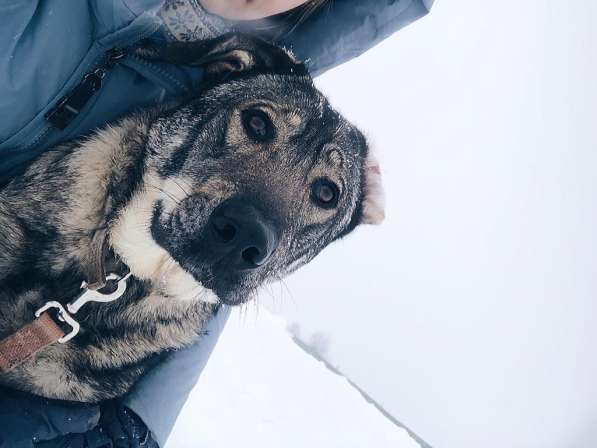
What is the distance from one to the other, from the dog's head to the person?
189 mm

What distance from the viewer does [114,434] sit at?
7.79 feet

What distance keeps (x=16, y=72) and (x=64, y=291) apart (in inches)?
37.1

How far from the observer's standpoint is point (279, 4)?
A: 6.75 ft

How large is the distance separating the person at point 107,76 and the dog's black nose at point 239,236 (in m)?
0.80

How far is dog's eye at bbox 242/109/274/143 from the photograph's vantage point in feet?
7.77

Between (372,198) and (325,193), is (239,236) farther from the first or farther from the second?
(372,198)

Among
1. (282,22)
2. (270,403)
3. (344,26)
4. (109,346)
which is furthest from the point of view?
(270,403)

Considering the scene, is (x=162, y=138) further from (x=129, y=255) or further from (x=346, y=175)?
(x=346, y=175)

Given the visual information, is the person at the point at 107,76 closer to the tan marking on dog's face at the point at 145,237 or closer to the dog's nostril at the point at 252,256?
the tan marking on dog's face at the point at 145,237

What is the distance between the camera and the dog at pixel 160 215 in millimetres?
2035

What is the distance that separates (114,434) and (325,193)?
1.65 m

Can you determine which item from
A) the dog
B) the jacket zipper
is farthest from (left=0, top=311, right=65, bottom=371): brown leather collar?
the jacket zipper

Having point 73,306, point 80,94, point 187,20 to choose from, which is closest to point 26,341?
point 73,306

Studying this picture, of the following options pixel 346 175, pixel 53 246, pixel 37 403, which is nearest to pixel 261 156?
pixel 346 175
